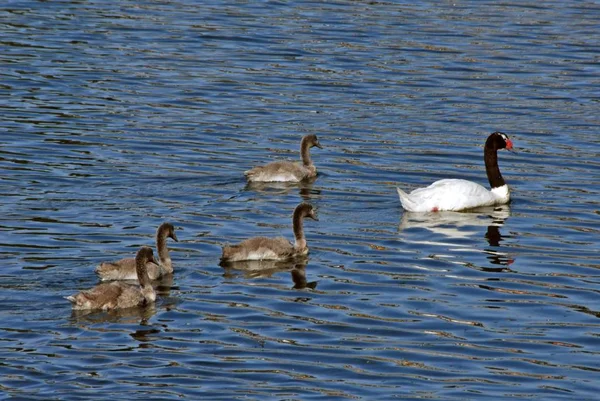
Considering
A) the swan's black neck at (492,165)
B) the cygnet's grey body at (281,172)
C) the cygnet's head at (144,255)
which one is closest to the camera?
the cygnet's head at (144,255)

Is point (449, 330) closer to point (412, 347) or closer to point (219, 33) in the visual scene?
point (412, 347)

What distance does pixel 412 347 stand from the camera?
44.0 feet

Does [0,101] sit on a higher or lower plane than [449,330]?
higher

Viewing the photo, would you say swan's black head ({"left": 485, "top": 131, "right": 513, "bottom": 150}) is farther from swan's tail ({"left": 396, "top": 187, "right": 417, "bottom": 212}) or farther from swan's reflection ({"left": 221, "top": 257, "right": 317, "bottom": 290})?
swan's reflection ({"left": 221, "top": 257, "right": 317, "bottom": 290})

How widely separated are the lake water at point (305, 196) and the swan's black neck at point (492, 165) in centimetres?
49

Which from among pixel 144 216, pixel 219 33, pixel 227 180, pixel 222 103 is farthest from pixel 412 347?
pixel 219 33

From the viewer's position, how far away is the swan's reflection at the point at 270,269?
→ 15867 millimetres

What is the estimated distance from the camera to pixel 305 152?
Answer: 21625mm

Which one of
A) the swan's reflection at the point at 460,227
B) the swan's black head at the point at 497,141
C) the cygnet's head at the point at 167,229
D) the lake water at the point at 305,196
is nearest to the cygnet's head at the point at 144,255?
the lake water at the point at 305,196

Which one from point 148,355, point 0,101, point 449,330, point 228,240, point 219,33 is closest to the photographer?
point 148,355

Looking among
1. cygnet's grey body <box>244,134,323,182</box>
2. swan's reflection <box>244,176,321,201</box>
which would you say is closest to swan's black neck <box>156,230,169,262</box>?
swan's reflection <box>244,176,321,201</box>

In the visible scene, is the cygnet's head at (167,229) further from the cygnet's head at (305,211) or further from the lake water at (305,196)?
the cygnet's head at (305,211)

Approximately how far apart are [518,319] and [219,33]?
2035 cm

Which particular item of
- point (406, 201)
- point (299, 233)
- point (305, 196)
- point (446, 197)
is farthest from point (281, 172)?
point (299, 233)
